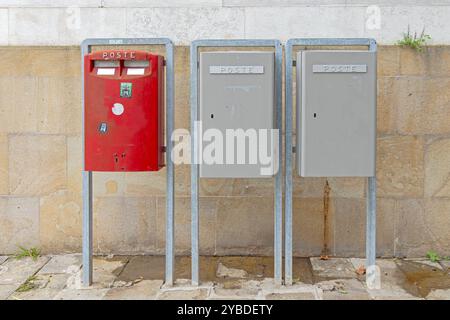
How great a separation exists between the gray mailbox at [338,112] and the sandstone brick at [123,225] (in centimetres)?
181

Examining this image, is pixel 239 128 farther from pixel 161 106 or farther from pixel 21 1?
pixel 21 1

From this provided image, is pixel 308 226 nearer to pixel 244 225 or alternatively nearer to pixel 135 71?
pixel 244 225

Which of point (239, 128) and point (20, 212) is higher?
point (239, 128)

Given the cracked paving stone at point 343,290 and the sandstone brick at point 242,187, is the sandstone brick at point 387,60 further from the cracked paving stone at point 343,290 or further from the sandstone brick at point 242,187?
the cracked paving stone at point 343,290

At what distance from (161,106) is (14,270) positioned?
79.9 inches

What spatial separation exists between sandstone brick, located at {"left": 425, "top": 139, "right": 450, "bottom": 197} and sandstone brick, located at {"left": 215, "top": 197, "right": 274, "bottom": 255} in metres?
1.49

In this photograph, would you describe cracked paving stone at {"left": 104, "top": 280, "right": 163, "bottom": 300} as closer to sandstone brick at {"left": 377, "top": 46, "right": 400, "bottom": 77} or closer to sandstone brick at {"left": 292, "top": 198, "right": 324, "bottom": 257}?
sandstone brick at {"left": 292, "top": 198, "right": 324, "bottom": 257}

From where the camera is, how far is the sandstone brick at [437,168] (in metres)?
5.13

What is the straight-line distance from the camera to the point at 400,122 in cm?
513

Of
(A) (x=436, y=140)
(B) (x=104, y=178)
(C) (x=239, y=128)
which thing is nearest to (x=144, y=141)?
(C) (x=239, y=128)

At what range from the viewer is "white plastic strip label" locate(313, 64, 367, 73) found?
4145 millimetres

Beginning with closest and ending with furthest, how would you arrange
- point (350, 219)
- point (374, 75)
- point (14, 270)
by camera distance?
point (374, 75) → point (14, 270) → point (350, 219)

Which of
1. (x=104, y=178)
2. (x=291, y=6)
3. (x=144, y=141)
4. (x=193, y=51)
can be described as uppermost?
(x=291, y=6)

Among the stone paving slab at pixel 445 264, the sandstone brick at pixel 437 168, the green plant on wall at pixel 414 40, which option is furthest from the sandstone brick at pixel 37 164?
the stone paving slab at pixel 445 264
